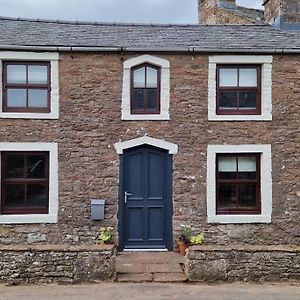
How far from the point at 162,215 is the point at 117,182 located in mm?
1391

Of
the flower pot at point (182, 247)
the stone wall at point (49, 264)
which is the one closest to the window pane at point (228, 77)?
the flower pot at point (182, 247)

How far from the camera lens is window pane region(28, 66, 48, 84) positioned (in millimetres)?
11852

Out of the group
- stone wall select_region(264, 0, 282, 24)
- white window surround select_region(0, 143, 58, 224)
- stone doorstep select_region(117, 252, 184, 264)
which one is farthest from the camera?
stone wall select_region(264, 0, 282, 24)

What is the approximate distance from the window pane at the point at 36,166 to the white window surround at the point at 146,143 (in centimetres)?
185

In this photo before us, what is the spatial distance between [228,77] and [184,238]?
4.18 m

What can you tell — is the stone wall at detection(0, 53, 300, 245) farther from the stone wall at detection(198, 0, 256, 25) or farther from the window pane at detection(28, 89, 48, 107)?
the stone wall at detection(198, 0, 256, 25)

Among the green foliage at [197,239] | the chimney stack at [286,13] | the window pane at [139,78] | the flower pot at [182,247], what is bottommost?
the flower pot at [182,247]

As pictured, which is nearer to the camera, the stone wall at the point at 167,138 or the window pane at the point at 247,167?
the stone wall at the point at 167,138

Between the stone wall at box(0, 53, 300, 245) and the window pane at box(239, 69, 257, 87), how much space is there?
0.53 meters

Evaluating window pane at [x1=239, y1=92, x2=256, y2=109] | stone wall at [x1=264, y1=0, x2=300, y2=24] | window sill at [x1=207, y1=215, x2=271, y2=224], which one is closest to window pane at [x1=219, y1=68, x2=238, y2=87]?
window pane at [x1=239, y1=92, x2=256, y2=109]

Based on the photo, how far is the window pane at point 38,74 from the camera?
1185 cm

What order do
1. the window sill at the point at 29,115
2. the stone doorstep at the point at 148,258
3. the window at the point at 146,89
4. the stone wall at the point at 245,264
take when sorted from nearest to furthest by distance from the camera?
1. the stone wall at the point at 245,264
2. the stone doorstep at the point at 148,258
3. the window sill at the point at 29,115
4. the window at the point at 146,89

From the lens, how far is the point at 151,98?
12109 mm

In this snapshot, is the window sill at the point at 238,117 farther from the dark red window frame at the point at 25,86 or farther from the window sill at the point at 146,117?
the dark red window frame at the point at 25,86
